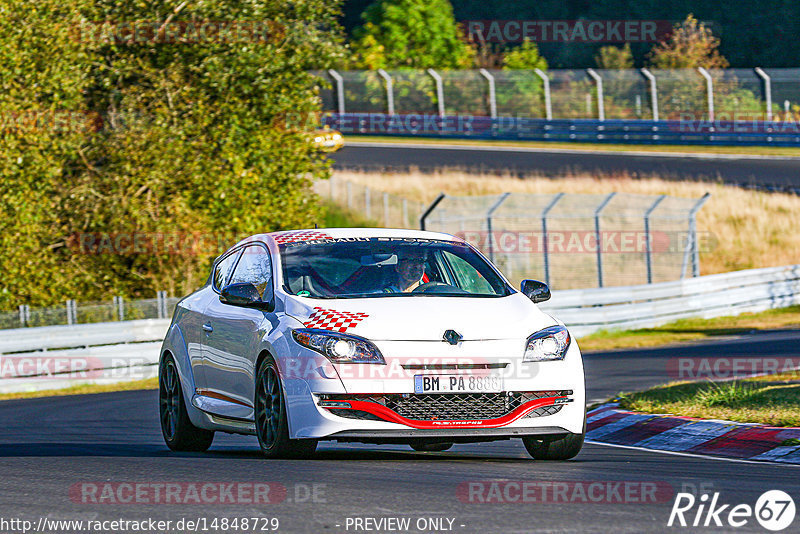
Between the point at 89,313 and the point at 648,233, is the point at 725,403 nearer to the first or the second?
the point at 89,313

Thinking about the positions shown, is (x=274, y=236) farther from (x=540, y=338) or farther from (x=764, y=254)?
(x=764, y=254)

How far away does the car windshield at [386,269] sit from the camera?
9.48m

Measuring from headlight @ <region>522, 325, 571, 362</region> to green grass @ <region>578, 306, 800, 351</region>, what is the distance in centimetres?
1636

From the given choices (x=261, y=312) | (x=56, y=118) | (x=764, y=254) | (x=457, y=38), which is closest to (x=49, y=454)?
(x=261, y=312)

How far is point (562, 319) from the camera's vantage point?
2636cm

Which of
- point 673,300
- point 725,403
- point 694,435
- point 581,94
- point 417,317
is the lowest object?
point 673,300

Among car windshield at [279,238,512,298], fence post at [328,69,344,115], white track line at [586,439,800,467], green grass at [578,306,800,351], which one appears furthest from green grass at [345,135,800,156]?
car windshield at [279,238,512,298]

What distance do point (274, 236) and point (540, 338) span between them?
91.8 inches

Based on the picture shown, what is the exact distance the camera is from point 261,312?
9398 millimetres

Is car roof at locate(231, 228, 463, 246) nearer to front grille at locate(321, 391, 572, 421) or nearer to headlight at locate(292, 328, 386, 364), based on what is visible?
headlight at locate(292, 328, 386, 364)

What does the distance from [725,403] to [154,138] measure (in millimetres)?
17694

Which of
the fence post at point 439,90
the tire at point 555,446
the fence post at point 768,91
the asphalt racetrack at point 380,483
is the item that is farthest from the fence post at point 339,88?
the tire at point 555,446

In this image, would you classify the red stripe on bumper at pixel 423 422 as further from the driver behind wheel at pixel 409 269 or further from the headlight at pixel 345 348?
the driver behind wheel at pixel 409 269
